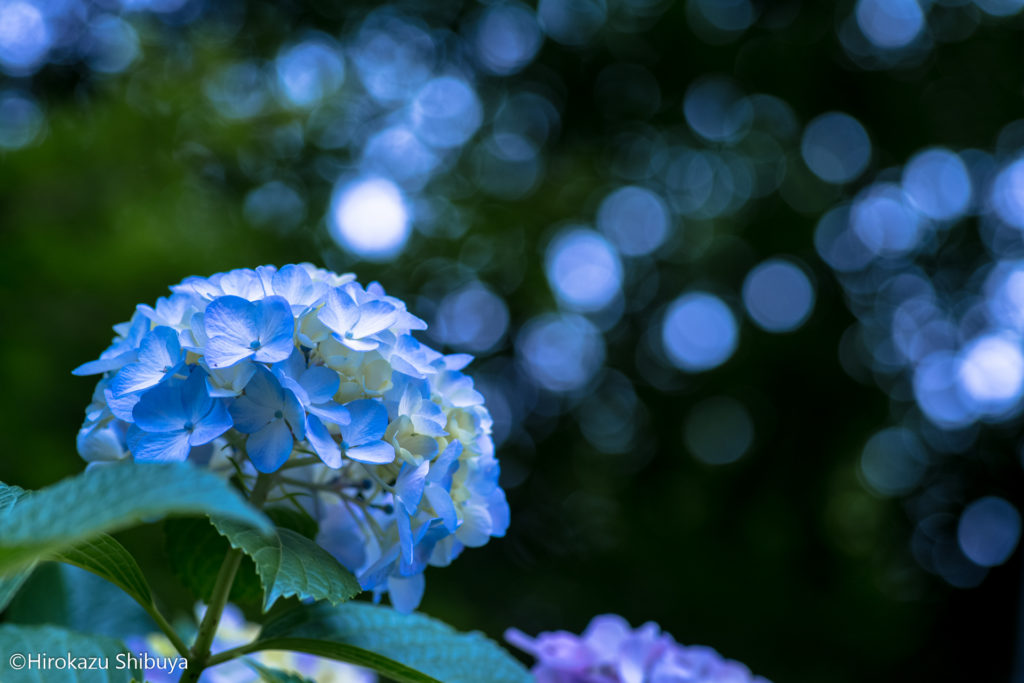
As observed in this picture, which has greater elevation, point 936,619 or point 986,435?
point 986,435

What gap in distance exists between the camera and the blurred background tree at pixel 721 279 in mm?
4102

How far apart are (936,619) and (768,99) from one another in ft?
11.5

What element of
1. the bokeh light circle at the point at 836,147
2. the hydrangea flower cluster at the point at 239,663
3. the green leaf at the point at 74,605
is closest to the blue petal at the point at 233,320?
the hydrangea flower cluster at the point at 239,663

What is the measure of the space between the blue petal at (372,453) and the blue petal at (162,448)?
0.08m

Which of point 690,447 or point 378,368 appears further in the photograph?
point 690,447

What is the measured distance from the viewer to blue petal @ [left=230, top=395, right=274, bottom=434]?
1.40 ft

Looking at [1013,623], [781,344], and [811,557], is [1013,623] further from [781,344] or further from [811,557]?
[781,344]

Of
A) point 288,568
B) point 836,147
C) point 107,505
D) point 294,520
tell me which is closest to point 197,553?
point 294,520

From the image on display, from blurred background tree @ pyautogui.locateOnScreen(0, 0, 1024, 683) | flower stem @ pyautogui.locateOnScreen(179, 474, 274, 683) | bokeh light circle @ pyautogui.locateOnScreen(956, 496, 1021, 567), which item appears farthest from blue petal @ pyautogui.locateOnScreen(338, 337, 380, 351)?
bokeh light circle @ pyautogui.locateOnScreen(956, 496, 1021, 567)

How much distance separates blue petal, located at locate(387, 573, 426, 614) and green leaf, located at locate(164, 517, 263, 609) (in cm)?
11

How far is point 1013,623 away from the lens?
17.0 feet

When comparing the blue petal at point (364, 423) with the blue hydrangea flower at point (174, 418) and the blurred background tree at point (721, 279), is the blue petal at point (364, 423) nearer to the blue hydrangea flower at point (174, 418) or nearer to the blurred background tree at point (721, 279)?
the blue hydrangea flower at point (174, 418)

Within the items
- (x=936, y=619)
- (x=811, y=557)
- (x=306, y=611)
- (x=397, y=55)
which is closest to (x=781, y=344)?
(x=811, y=557)

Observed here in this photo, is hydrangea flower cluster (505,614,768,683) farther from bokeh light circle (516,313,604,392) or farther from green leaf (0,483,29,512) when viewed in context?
bokeh light circle (516,313,604,392)
